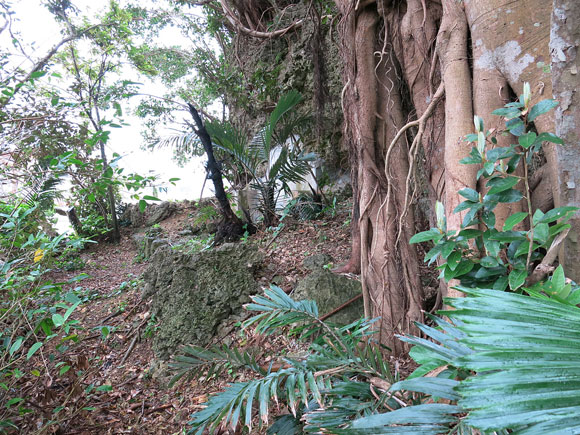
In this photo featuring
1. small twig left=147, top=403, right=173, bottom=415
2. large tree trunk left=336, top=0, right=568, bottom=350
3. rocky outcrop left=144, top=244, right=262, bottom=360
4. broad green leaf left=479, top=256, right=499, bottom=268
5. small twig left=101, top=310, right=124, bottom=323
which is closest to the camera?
broad green leaf left=479, top=256, right=499, bottom=268

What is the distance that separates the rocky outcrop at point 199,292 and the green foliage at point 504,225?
6.37 feet

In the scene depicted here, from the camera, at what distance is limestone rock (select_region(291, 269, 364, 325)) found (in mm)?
2209

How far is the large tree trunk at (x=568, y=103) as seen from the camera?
3.05 ft

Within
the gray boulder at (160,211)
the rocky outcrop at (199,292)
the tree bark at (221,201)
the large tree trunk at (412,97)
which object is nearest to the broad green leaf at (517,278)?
the large tree trunk at (412,97)

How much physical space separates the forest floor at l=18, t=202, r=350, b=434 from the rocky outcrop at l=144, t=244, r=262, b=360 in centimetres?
18

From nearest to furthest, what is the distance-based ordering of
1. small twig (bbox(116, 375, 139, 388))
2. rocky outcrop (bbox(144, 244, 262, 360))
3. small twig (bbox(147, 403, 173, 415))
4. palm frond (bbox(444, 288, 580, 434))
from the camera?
palm frond (bbox(444, 288, 580, 434)) → small twig (bbox(147, 403, 173, 415)) → small twig (bbox(116, 375, 139, 388)) → rocky outcrop (bbox(144, 244, 262, 360))

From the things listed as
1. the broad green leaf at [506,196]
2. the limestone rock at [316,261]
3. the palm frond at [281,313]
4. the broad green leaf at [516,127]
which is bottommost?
the palm frond at [281,313]

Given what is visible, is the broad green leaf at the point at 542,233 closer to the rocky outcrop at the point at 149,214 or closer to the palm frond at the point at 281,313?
the palm frond at the point at 281,313

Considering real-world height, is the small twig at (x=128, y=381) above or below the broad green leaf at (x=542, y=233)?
below

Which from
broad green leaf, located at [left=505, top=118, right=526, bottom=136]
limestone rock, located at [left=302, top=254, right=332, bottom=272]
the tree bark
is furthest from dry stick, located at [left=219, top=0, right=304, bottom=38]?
broad green leaf, located at [left=505, top=118, right=526, bottom=136]

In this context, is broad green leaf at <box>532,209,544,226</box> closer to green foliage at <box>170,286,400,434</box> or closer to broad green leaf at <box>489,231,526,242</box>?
broad green leaf at <box>489,231,526,242</box>

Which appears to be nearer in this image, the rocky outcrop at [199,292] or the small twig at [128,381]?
the small twig at [128,381]

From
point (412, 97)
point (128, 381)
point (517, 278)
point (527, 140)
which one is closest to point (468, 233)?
point (517, 278)

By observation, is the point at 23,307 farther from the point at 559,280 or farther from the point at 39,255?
the point at 559,280
